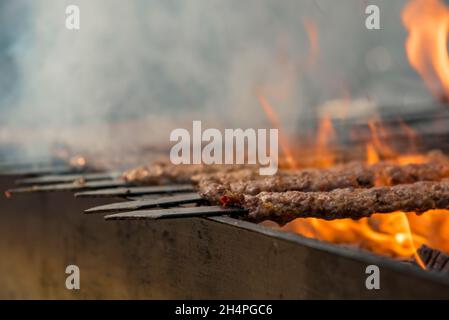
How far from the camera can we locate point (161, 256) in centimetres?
352

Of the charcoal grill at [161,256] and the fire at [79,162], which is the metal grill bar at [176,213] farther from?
the fire at [79,162]

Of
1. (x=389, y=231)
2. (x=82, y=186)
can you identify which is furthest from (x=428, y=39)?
(x=82, y=186)

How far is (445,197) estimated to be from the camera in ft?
11.6

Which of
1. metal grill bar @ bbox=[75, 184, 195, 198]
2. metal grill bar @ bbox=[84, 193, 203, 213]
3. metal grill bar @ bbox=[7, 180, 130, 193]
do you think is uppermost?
metal grill bar @ bbox=[7, 180, 130, 193]

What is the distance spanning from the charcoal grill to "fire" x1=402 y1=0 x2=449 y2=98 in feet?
10.2

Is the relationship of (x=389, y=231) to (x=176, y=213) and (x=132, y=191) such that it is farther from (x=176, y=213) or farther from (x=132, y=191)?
(x=132, y=191)

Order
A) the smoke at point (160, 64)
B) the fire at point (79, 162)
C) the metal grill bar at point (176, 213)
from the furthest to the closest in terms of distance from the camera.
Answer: the smoke at point (160, 64) → the fire at point (79, 162) → the metal grill bar at point (176, 213)

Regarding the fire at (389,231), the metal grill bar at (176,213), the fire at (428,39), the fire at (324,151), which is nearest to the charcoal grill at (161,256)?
the metal grill bar at (176,213)

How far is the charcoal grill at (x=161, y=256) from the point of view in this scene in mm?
→ 2438

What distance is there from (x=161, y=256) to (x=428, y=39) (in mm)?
4120

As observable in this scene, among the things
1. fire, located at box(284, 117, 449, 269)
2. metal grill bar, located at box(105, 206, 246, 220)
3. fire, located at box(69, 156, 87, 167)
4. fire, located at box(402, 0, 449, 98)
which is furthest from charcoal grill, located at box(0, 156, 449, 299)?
fire, located at box(402, 0, 449, 98)

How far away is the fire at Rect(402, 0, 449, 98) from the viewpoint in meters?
5.75

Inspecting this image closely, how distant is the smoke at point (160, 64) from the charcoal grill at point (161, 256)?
3.90 metres

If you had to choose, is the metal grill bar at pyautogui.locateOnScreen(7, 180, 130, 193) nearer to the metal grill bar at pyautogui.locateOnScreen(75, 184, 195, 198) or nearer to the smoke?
the metal grill bar at pyautogui.locateOnScreen(75, 184, 195, 198)
